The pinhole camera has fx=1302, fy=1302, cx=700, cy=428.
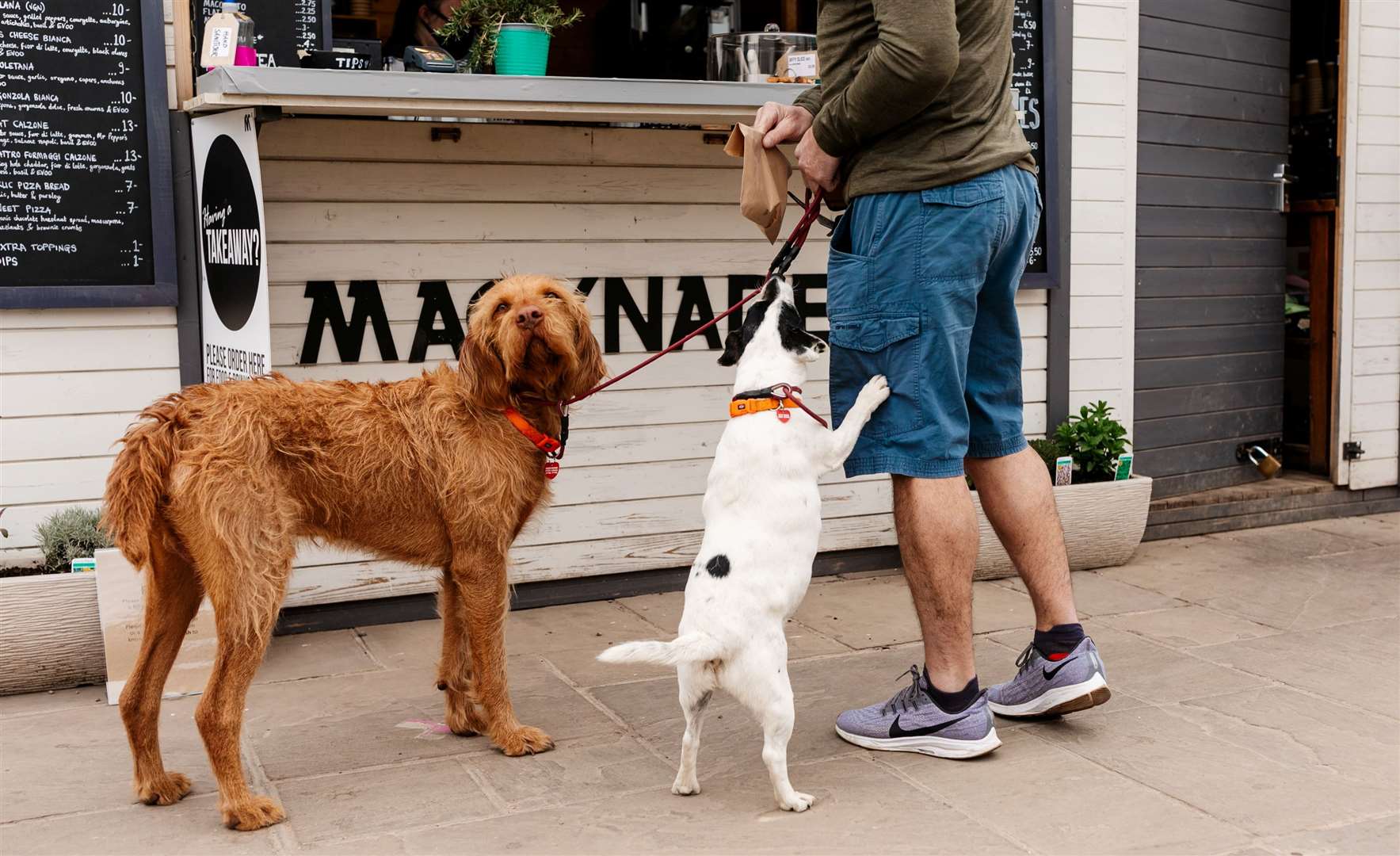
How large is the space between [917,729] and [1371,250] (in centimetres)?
472

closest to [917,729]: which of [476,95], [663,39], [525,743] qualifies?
[525,743]

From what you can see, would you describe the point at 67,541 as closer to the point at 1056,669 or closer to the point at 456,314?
the point at 456,314

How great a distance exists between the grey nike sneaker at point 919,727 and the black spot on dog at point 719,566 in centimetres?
77

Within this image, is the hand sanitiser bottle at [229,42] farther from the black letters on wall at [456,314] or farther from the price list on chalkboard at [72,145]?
the black letters on wall at [456,314]

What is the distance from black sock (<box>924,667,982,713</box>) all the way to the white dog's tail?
0.78 m

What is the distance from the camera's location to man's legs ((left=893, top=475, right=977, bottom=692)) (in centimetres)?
342

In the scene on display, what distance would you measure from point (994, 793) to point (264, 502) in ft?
6.48

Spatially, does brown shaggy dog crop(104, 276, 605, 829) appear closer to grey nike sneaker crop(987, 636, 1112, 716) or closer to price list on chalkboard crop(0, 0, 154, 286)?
price list on chalkboard crop(0, 0, 154, 286)

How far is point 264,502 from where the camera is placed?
3.23 m

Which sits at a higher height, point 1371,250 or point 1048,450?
point 1371,250

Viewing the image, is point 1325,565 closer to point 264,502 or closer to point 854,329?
point 854,329

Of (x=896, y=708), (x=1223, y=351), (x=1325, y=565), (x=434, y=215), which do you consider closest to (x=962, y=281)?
(x=896, y=708)

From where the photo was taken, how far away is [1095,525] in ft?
18.9

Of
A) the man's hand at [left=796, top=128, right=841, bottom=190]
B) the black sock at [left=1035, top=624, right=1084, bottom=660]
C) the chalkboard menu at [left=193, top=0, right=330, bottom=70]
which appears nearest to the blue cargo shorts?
the man's hand at [left=796, top=128, right=841, bottom=190]
